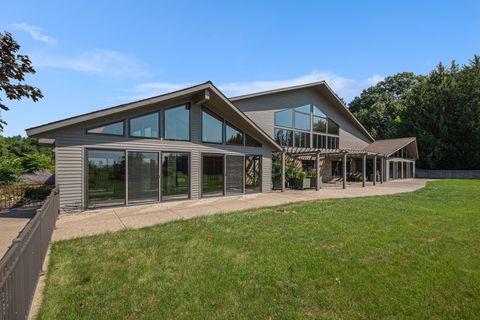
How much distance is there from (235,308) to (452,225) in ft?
21.9

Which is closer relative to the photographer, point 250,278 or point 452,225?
point 250,278

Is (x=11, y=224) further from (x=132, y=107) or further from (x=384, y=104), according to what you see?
(x=384, y=104)

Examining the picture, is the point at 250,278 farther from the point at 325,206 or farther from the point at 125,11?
the point at 125,11

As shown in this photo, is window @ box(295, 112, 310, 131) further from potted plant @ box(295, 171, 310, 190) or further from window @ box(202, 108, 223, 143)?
window @ box(202, 108, 223, 143)

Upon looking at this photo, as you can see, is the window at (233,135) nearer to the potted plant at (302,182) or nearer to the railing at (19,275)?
the potted plant at (302,182)

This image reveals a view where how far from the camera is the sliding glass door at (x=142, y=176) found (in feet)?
32.0

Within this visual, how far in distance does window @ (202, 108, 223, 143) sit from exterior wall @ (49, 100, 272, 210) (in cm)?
30

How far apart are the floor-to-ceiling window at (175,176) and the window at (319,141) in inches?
511

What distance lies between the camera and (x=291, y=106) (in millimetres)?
19312

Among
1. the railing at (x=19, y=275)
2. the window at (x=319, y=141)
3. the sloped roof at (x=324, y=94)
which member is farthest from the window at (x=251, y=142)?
the railing at (x=19, y=275)

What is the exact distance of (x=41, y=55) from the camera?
708 cm

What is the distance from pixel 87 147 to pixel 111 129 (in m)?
1.04

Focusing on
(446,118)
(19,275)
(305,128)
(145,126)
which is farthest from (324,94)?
(19,275)

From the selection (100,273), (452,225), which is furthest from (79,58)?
(452,225)
